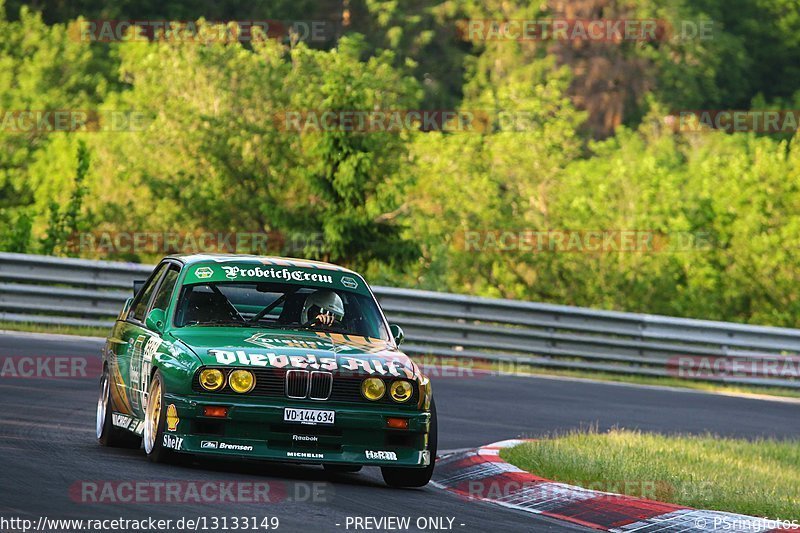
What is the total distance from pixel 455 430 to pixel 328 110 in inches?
577

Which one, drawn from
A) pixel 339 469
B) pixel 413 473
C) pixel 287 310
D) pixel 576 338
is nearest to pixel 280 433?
pixel 413 473

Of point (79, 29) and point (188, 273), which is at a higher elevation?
point (79, 29)

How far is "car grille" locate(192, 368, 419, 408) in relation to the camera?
9.62 metres

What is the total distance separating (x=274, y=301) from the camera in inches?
442

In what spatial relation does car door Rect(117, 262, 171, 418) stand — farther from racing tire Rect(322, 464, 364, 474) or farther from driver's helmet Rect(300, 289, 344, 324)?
racing tire Rect(322, 464, 364, 474)

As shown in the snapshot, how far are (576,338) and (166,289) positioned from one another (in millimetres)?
12643

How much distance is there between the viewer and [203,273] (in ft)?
36.1

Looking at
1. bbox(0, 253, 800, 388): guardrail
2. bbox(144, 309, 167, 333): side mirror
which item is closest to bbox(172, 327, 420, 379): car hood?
bbox(144, 309, 167, 333): side mirror

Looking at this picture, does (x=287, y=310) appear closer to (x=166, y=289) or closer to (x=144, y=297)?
(x=166, y=289)

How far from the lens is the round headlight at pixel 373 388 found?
32.1ft

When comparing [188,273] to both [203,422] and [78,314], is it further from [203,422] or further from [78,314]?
[78,314]

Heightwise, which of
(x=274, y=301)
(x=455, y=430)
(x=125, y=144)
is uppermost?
(x=125, y=144)

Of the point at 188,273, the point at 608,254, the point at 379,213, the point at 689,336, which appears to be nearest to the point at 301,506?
the point at 188,273

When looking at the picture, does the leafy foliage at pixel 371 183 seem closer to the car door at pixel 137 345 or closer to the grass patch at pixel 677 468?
the grass patch at pixel 677 468
